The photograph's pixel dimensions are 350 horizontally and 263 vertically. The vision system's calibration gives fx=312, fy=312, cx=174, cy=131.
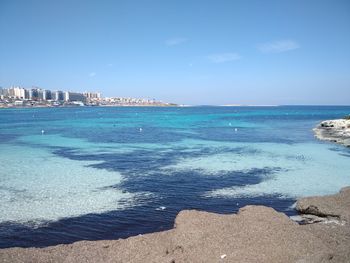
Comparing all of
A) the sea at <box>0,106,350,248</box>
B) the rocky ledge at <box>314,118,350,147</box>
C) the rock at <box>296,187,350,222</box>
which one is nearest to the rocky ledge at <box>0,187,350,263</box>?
the rock at <box>296,187,350,222</box>

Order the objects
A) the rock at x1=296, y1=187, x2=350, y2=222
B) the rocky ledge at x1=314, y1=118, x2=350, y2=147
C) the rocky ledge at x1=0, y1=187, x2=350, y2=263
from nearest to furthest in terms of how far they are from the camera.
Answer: the rocky ledge at x1=0, y1=187, x2=350, y2=263, the rock at x1=296, y1=187, x2=350, y2=222, the rocky ledge at x1=314, y1=118, x2=350, y2=147

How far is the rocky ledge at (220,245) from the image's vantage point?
28.7ft

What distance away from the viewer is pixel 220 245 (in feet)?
31.1

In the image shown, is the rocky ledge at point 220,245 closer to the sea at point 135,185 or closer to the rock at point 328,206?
the rock at point 328,206

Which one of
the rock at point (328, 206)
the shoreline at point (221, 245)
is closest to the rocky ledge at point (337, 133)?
the rock at point (328, 206)

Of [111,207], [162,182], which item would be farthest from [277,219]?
[162,182]

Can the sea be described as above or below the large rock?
below

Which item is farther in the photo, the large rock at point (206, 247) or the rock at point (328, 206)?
the rock at point (328, 206)

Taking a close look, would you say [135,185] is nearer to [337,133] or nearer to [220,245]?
[220,245]

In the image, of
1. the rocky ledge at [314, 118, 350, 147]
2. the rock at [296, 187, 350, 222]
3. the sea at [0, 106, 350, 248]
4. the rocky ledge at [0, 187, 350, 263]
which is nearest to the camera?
the rocky ledge at [0, 187, 350, 263]

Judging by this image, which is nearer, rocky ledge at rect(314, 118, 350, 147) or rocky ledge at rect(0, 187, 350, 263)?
rocky ledge at rect(0, 187, 350, 263)

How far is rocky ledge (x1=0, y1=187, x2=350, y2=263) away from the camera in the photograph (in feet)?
28.7

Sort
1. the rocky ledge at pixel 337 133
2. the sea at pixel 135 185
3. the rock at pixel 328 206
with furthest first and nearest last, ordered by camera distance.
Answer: the rocky ledge at pixel 337 133
the rock at pixel 328 206
the sea at pixel 135 185

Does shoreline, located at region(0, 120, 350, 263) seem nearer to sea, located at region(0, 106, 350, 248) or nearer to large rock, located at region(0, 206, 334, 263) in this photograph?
large rock, located at region(0, 206, 334, 263)
